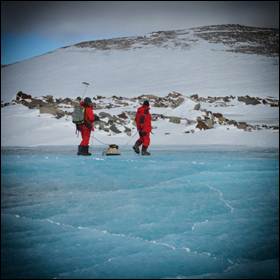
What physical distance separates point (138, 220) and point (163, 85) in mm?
5076

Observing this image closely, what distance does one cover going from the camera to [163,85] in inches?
311

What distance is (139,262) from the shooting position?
258 cm

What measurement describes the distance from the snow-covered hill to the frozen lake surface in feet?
5.84

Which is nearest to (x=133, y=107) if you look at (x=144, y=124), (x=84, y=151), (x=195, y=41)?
(x=195, y=41)

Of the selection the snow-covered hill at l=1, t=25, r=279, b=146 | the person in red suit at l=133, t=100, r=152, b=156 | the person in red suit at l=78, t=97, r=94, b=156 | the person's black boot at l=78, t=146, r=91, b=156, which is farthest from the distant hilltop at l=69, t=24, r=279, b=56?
the person's black boot at l=78, t=146, r=91, b=156

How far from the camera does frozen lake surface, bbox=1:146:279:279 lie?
2582 millimetres

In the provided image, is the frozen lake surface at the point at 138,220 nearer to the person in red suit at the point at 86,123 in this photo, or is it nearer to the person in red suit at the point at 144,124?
the person in red suit at the point at 86,123

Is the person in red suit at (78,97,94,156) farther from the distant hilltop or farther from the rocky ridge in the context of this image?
the distant hilltop

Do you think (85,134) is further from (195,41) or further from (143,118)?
(195,41)

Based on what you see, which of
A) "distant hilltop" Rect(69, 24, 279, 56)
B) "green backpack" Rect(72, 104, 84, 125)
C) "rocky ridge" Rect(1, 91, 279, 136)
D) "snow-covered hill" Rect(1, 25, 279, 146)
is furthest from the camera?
"distant hilltop" Rect(69, 24, 279, 56)

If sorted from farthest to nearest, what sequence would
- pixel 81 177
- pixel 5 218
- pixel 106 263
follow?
pixel 81 177 < pixel 5 218 < pixel 106 263

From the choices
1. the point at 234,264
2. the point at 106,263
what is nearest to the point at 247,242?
the point at 234,264

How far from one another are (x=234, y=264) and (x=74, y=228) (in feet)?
3.46

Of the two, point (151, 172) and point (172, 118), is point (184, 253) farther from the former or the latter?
point (172, 118)
